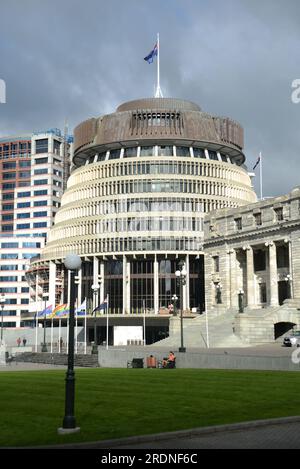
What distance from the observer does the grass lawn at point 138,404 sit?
1711 cm

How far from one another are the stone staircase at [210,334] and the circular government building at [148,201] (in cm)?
2613

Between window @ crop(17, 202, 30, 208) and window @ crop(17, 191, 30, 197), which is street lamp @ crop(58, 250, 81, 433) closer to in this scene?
window @ crop(17, 202, 30, 208)

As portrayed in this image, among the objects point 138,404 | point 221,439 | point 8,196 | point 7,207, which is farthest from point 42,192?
point 221,439

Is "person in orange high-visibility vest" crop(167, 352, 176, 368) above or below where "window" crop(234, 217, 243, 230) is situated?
below

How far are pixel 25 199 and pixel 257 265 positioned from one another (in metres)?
109

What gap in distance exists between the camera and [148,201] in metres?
117

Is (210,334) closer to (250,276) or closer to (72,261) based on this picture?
(250,276)

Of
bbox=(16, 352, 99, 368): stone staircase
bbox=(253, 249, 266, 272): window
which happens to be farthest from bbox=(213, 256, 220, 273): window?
bbox=(16, 352, 99, 368): stone staircase

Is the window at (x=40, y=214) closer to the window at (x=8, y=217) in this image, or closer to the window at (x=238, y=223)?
the window at (x=8, y=217)

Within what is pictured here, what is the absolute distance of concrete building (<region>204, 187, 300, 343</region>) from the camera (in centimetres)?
7375

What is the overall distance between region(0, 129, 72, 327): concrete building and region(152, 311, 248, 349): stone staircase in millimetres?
98266

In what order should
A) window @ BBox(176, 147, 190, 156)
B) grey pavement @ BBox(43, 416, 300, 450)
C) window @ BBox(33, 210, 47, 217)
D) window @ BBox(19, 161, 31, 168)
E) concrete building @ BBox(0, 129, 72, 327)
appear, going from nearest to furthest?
grey pavement @ BBox(43, 416, 300, 450)
window @ BBox(176, 147, 190, 156)
concrete building @ BBox(0, 129, 72, 327)
window @ BBox(33, 210, 47, 217)
window @ BBox(19, 161, 31, 168)

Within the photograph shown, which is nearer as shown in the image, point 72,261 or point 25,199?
point 72,261
